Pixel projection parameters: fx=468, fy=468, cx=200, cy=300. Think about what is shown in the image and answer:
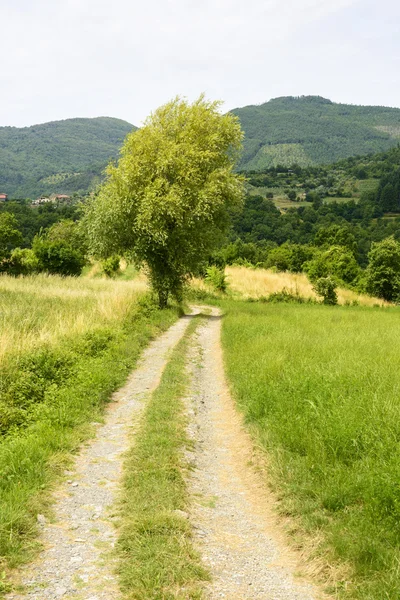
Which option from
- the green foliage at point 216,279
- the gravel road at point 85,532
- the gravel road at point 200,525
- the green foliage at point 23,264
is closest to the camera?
the gravel road at point 85,532

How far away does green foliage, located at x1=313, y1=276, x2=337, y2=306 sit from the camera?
36094 millimetres

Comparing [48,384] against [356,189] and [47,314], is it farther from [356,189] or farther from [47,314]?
[356,189]

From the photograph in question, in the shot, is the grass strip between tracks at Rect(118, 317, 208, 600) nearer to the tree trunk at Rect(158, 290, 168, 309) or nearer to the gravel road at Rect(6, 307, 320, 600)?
the gravel road at Rect(6, 307, 320, 600)

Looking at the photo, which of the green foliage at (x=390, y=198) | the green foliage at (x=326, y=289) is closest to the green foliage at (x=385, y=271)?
the green foliage at (x=326, y=289)

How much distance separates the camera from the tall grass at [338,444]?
4.38 meters

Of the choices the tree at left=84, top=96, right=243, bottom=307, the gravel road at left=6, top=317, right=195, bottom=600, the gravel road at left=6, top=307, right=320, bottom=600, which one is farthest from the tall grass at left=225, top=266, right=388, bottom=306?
the gravel road at left=6, top=317, right=195, bottom=600

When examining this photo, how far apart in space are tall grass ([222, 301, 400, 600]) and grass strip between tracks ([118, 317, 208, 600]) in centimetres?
129

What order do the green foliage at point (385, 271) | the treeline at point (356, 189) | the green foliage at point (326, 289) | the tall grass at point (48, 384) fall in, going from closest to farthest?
1. the tall grass at point (48, 384)
2. the green foliage at point (326, 289)
3. the green foliage at point (385, 271)
4. the treeline at point (356, 189)

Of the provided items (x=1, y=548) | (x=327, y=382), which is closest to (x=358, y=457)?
(x=327, y=382)

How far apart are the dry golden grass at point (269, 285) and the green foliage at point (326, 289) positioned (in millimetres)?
1254

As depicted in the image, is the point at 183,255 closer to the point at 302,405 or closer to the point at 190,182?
the point at 190,182

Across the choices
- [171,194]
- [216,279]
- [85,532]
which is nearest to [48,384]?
[85,532]

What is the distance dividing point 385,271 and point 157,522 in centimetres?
4882

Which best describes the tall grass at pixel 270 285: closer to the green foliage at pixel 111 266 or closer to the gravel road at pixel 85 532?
the green foliage at pixel 111 266
